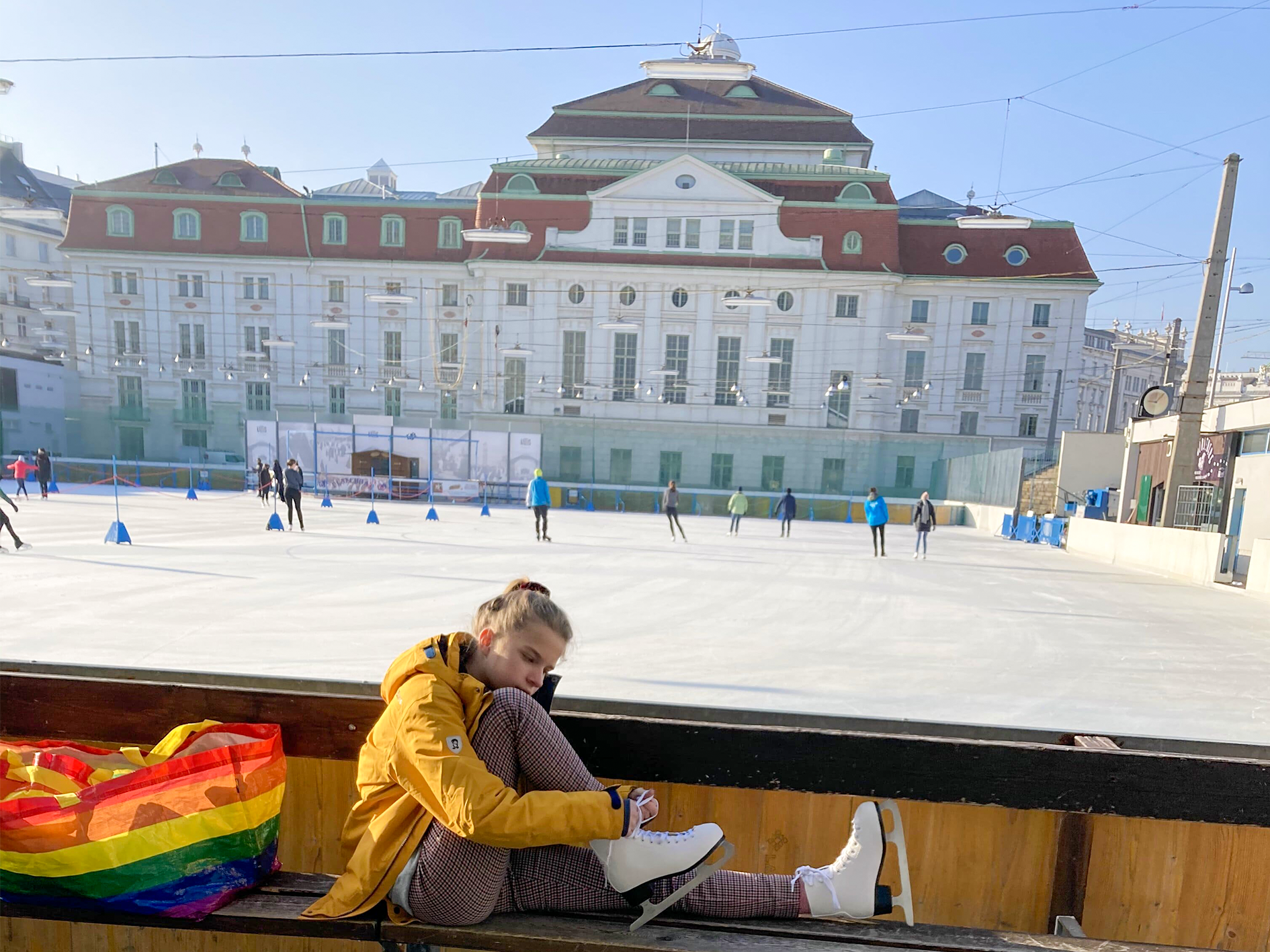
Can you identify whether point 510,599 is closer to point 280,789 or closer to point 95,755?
point 280,789

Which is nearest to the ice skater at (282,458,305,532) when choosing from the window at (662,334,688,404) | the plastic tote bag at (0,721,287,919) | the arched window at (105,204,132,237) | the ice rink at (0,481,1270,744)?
the ice rink at (0,481,1270,744)

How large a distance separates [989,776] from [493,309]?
3244 centimetres

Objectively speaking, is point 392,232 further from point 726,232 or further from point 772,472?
point 772,472

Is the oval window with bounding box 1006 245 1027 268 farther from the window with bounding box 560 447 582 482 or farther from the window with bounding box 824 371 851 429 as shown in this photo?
the window with bounding box 560 447 582 482

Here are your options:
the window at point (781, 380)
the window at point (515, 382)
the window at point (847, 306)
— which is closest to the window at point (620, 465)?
the window at point (515, 382)

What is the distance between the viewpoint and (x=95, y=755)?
6.54 ft

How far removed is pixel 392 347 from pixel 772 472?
777 inches

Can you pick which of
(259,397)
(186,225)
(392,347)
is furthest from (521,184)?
(259,397)

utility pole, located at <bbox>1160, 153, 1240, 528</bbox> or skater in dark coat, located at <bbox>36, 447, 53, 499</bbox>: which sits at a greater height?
utility pole, located at <bbox>1160, 153, 1240, 528</bbox>

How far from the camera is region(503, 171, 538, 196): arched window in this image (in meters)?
32.0

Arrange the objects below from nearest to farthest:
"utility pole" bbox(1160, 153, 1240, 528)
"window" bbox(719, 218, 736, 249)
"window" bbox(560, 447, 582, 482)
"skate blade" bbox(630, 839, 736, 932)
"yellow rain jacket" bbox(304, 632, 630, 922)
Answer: "yellow rain jacket" bbox(304, 632, 630, 922), "skate blade" bbox(630, 839, 736, 932), "utility pole" bbox(1160, 153, 1240, 528), "window" bbox(719, 218, 736, 249), "window" bbox(560, 447, 582, 482)

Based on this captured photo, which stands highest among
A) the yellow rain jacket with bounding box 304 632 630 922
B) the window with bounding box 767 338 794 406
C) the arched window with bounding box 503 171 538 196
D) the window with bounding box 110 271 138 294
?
the arched window with bounding box 503 171 538 196

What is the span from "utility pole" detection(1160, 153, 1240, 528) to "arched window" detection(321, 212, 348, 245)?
3350cm

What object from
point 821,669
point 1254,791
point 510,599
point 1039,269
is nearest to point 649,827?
point 510,599
